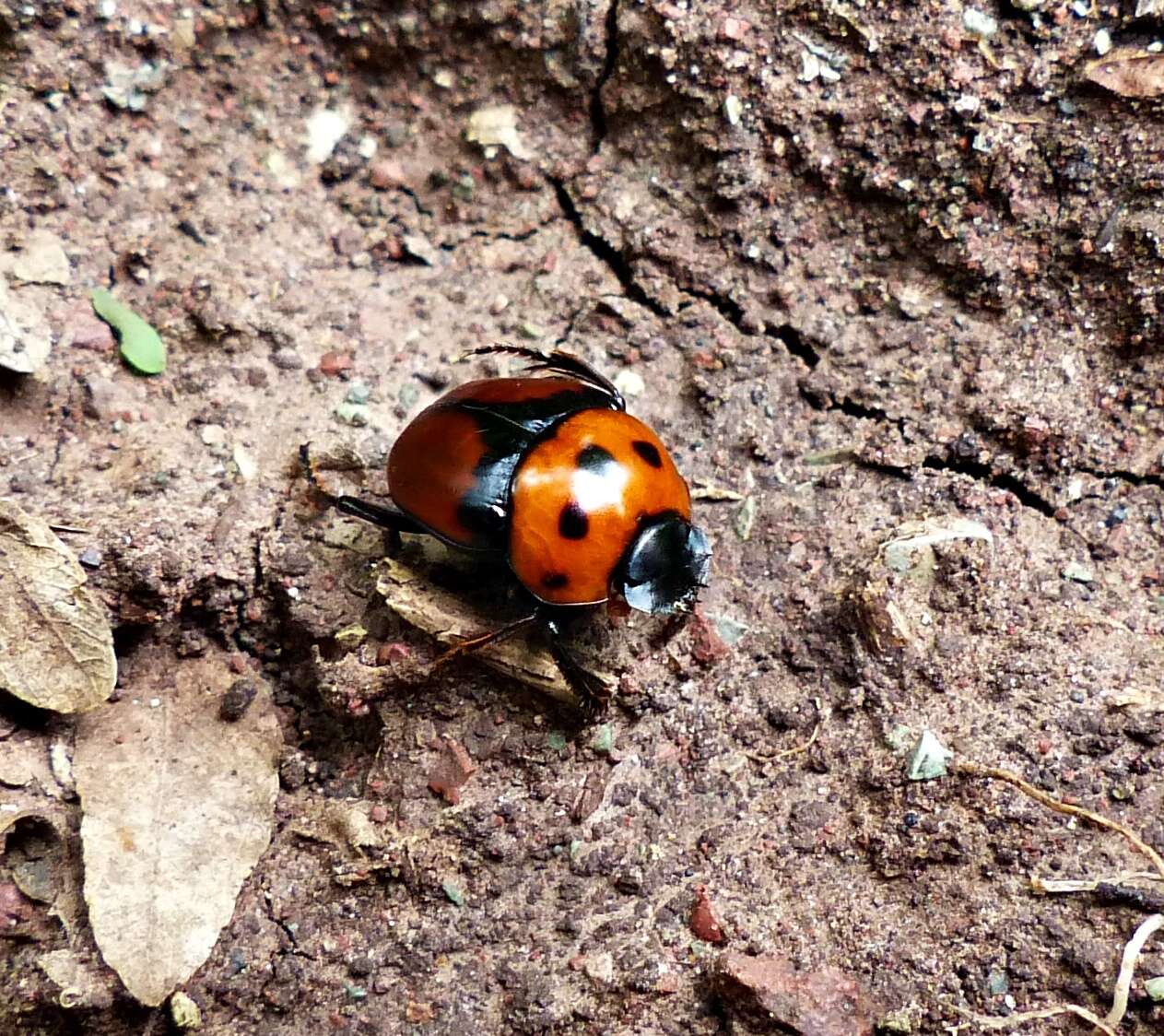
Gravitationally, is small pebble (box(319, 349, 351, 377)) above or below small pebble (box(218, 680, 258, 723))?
above

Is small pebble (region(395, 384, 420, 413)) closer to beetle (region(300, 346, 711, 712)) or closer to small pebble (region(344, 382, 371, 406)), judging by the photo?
small pebble (region(344, 382, 371, 406))

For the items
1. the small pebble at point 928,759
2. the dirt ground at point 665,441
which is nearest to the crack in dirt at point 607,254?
the dirt ground at point 665,441

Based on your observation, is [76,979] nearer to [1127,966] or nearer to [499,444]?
[499,444]

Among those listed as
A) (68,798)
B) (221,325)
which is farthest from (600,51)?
(68,798)

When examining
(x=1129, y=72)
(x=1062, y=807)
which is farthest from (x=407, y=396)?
(x=1129, y=72)

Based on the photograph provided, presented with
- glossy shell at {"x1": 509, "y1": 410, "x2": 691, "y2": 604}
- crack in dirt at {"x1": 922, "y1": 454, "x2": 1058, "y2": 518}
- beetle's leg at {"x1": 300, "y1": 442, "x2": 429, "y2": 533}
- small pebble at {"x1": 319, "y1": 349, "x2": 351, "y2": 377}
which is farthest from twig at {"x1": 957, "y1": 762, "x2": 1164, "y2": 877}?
small pebble at {"x1": 319, "y1": 349, "x2": 351, "y2": 377}
